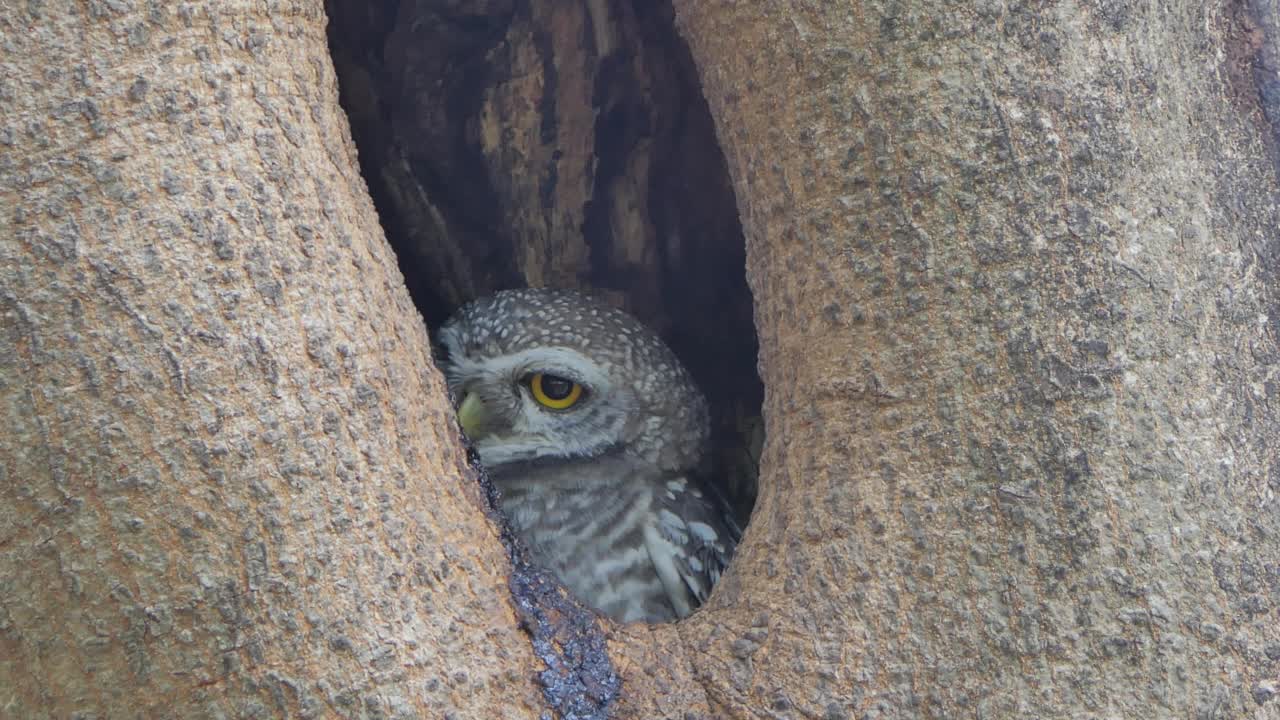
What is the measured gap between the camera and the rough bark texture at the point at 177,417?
1.40 metres

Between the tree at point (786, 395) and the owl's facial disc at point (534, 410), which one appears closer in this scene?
the tree at point (786, 395)

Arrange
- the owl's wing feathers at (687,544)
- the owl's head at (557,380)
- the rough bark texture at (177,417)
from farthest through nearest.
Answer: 1. the owl's head at (557,380)
2. the owl's wing feathers at (687,544)
3. the rough bark texture at (177,417)

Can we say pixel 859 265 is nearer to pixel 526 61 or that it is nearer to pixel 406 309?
pixel 406 309

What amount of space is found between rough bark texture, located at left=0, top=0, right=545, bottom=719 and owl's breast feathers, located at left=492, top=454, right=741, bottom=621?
119 centimetres

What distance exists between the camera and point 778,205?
1.83 meters

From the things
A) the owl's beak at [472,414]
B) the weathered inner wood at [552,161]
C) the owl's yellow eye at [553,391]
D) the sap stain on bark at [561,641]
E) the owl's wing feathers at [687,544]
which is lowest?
the sap stain on bark at [561,641]

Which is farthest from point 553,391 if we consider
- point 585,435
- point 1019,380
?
point 1019,380

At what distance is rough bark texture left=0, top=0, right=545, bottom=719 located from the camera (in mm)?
1399

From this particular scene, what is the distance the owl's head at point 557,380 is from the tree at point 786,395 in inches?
39.7

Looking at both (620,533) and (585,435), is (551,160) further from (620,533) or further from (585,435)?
(620,533)

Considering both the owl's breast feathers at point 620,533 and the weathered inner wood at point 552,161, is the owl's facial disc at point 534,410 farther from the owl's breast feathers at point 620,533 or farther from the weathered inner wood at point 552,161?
the weathered inner wood at point 552,161

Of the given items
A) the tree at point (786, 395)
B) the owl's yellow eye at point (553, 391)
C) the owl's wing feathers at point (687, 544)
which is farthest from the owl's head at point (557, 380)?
the tree at point (786, 395)

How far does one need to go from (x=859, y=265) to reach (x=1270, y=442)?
2.11 ft

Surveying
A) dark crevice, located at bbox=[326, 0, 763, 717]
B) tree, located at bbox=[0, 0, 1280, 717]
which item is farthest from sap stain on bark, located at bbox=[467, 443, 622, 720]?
dark crevice, located at bbox=[326, 0, 763, 717]
